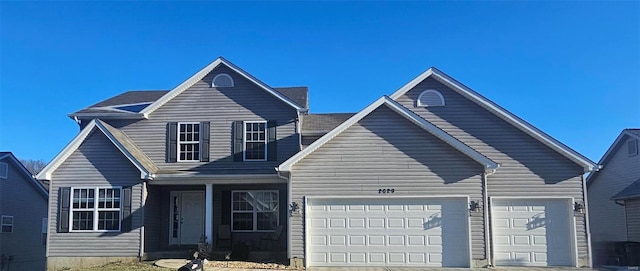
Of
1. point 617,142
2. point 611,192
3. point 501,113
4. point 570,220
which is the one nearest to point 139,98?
point 501,113

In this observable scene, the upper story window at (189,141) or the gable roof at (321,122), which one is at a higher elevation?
the gable roof at (321,122)

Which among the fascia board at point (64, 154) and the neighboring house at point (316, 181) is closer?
the neighboring house at point (316, 181)

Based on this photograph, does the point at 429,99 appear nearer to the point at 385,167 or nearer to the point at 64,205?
the point at 385,167

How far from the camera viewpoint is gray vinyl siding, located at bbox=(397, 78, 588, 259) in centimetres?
1695

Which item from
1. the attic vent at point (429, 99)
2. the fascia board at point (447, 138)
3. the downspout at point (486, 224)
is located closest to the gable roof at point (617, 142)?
the attic vent at point (429, 99)

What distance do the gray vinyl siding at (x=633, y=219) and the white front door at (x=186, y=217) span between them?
51.7 ft

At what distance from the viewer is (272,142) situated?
1909 centimetres

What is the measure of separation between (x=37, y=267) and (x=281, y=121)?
48.5ft

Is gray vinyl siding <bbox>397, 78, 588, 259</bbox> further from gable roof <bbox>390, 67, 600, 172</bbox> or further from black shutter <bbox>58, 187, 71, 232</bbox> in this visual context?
black shutter <bbox>58, 187, 71, 232</bbox>

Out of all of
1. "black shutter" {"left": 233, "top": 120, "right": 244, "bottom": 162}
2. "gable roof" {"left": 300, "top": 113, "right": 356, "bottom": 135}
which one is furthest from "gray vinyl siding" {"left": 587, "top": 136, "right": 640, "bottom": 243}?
"black shutter" {"left": 233, "top": 120, "right": 244, "bottom": 162}

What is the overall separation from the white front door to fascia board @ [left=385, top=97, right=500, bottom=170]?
7.68m

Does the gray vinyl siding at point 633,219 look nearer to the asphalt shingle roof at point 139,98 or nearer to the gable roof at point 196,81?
the asphalt shingle roof at point 139,98

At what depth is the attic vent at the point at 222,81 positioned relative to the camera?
19.5 m

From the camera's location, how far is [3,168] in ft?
77.9
